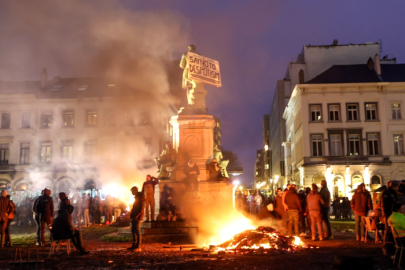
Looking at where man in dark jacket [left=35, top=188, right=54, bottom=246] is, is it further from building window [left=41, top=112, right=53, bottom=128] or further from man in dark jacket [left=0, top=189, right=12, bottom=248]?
building window [left=41, top=112, right=53, bottom=128]

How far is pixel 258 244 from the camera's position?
10883 mm

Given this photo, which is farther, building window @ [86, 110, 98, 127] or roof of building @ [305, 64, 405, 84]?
building window @ [86, 110, 98, 127]

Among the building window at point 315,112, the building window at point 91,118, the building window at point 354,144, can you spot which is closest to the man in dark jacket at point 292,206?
the building window at point 354,144

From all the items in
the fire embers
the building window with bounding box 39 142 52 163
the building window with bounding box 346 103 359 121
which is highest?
the building window with bounding box 346 103 359 121

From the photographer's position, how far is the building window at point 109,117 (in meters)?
50.4

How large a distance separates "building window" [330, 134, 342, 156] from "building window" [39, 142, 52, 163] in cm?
3100

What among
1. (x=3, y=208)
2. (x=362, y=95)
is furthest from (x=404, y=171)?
(x=3, y=208)

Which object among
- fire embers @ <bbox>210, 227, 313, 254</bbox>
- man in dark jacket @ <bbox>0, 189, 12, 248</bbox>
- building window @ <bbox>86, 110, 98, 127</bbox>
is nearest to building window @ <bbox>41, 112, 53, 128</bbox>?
building window @ <bbox>86, 110, 98, 127</bbox>

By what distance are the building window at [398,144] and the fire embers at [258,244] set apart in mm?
35389

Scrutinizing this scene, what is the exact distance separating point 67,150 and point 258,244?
4501 cm

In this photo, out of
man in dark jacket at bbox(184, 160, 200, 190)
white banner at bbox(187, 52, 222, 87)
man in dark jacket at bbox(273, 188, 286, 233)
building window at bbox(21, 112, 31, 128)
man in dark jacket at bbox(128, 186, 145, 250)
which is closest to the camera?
man in dark jacket at bbox(128, 186, 145, 250)

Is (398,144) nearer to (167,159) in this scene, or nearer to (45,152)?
(167,159)

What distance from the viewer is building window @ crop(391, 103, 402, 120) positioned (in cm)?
4363

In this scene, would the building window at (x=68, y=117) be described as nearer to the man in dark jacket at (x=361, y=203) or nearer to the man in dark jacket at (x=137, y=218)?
the man in dark jacket at (x=137, y=218)
